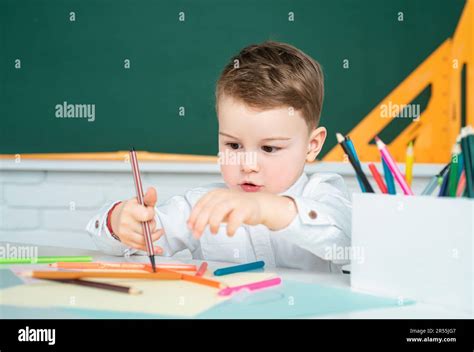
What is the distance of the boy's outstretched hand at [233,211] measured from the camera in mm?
703

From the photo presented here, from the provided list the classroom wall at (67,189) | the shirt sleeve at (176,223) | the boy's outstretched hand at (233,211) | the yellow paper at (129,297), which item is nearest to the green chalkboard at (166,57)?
the classroom wall at (67,189)

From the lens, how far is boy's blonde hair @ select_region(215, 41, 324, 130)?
1.02 m

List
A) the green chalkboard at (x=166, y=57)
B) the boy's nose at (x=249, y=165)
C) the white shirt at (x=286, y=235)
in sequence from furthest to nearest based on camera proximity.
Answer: the green chalkboard at (x=166, y=57), the boy's nose at (x=249, y=165), the white shirt at (x=286, y=235)

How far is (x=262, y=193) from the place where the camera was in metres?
0.79

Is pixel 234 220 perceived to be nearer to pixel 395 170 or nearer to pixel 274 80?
pixel 395 170

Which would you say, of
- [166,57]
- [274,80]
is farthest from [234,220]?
[166,57]

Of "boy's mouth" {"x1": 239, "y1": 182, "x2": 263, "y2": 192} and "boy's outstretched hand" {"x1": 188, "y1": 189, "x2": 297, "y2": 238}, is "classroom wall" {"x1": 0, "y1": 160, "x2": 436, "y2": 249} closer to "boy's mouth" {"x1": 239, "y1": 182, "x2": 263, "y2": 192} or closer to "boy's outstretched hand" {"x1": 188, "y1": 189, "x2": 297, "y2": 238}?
"boy's mouth" {"x1": 239, "y1": 182, "x2": 263, "y2": 192}

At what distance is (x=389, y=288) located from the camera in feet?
2.29

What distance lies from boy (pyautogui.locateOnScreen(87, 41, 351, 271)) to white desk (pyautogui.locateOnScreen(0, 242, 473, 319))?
1.3 inches

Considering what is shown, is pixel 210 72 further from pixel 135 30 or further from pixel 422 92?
pixel 422 92

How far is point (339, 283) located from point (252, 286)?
12 cm

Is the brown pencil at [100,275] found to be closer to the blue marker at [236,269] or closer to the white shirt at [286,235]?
the blue marker at [236,269]

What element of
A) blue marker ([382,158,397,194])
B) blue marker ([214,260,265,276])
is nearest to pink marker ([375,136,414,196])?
blue marker ([382,158,397,194])
